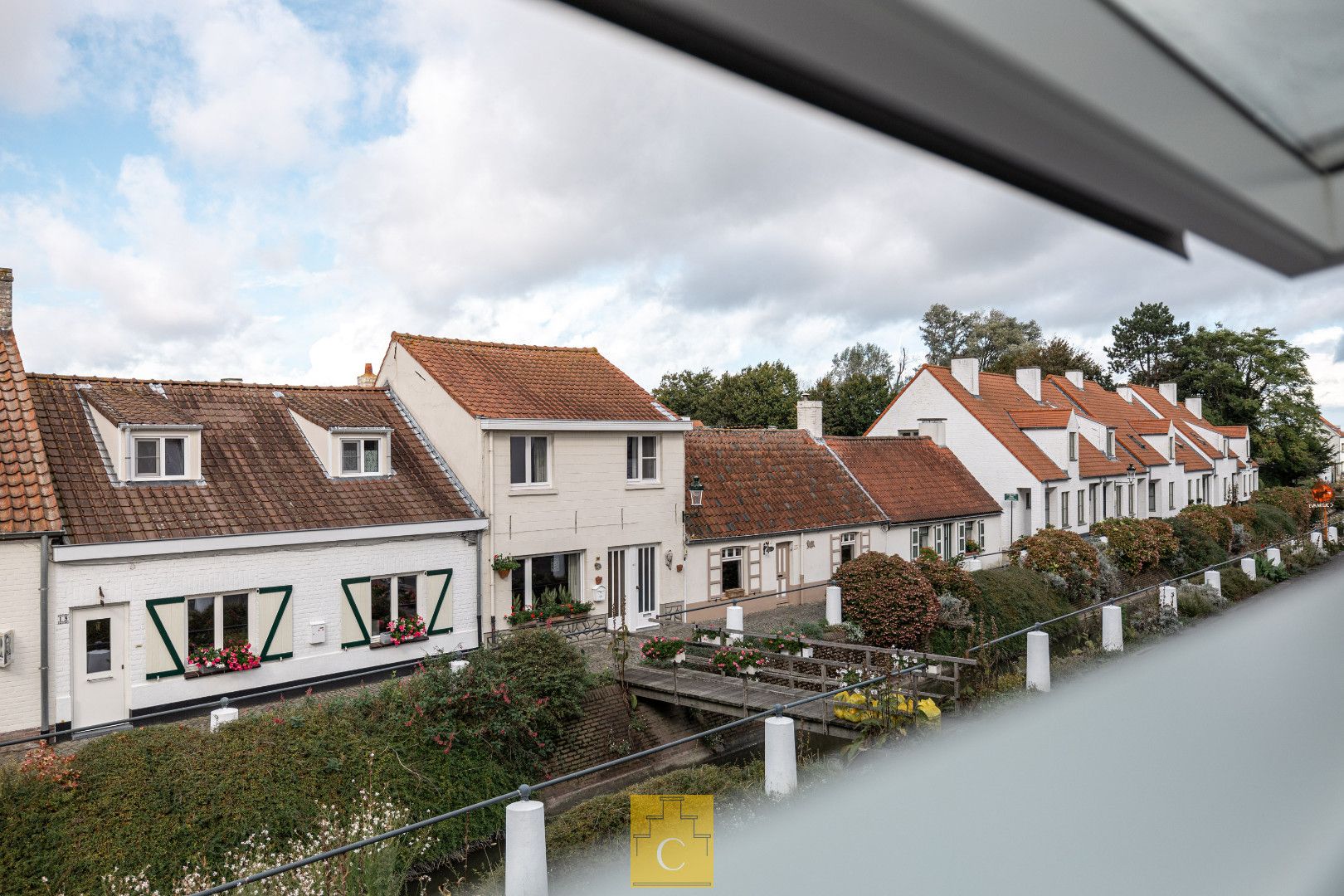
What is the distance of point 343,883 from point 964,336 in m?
4.45

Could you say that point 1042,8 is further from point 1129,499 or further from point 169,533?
point 1129,499

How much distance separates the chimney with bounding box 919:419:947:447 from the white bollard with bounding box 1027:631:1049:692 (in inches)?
676

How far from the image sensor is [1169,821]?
975 mm

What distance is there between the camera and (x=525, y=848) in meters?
3.55

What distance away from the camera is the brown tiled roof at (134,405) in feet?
30.1

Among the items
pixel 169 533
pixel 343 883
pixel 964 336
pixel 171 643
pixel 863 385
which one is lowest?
pixel 343 883

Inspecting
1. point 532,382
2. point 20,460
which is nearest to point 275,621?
point 20,460

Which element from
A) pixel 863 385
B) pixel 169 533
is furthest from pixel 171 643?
pixel 863 385

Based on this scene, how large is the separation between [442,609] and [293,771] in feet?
12.3

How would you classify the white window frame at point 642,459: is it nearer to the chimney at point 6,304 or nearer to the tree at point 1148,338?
the chimney at point 6,304

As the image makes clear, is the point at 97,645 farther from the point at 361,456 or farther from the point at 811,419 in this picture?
the point at 811,419

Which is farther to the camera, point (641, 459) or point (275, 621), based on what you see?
point (641, 459)

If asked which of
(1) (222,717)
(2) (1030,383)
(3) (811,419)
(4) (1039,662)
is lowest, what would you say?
(1) (222,717)

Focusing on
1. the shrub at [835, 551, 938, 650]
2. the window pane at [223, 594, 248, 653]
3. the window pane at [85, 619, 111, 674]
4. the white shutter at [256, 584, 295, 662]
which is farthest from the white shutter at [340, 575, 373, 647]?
the shrub at [835, 551, 938, 650]
